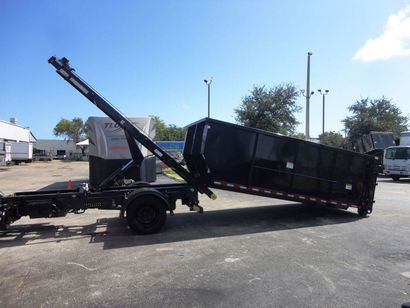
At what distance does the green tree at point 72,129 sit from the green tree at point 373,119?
71.7 meters

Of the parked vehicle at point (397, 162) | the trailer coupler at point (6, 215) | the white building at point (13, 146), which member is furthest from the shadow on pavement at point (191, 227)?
the white building at point (13, 146)

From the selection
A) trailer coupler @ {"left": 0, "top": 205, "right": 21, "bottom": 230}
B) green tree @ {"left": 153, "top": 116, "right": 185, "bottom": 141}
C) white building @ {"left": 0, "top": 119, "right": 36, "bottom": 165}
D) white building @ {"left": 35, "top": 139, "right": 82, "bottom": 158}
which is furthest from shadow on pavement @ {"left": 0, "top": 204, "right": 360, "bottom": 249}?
white building @ {"left": 35, "top": 139, "right": 82, "bottom": 158}

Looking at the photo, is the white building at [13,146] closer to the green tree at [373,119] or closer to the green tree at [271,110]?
the green tree at [271,110]

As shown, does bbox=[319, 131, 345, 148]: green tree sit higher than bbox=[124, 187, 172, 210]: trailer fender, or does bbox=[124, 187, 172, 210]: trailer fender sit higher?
bbox=[319, 131, 345, 148]: green tree

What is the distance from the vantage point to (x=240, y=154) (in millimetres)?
9922

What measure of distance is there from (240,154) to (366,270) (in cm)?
450

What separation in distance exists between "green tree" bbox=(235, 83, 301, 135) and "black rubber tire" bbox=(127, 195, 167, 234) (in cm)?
2949

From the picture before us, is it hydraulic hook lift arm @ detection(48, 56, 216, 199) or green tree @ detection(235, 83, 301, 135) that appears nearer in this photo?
hydraulic hook lift arm @ detection(48, 56, 216, 199)

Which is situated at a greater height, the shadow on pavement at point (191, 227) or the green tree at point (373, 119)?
the green tree at point (373, 119)

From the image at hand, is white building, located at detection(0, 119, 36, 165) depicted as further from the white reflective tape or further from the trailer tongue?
the trailer tongue

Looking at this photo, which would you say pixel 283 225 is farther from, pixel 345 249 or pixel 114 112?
pixel 114 112

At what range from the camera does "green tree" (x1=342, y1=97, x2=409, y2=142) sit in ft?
168

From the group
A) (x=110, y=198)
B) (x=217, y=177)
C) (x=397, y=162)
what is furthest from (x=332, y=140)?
(x=110, y=198)

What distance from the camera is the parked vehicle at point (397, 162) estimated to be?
2389cm
